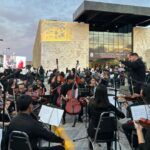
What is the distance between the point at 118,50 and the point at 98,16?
748 centimetres

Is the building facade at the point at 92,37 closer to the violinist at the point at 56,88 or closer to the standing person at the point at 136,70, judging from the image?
the violinist at the point at 56,88

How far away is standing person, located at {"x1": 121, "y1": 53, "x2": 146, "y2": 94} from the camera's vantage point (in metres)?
9.09

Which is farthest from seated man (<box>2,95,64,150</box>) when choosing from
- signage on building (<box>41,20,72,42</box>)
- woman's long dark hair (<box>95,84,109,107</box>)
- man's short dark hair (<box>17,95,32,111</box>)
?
signage on building (<box>41,20,72,42</box>)

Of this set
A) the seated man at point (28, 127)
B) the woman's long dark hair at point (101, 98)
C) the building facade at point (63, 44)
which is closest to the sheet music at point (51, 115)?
the woman's long dark hair at point (101, 98)

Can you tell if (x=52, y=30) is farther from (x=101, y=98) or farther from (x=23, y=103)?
(x=23, y=103)

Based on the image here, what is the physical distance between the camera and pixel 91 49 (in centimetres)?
5203

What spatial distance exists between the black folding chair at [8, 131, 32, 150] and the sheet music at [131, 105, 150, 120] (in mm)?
1799

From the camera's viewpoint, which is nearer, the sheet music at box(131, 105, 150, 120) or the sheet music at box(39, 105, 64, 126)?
the sheet music at box(131, 105, 150, 120)

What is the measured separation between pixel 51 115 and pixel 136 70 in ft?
12.3

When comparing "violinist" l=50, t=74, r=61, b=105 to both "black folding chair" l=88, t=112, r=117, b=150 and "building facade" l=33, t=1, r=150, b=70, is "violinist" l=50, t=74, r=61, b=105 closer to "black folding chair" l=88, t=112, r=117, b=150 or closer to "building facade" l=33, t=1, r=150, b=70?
"black folding chair" l=88, t=112, r=117, b=150

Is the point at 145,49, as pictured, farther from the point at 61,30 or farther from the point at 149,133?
the point at 149,133

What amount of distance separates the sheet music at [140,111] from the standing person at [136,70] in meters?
3.39

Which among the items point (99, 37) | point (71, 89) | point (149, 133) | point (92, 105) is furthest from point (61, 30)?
point (149, 133)

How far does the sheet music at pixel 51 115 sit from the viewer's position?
628 cm
